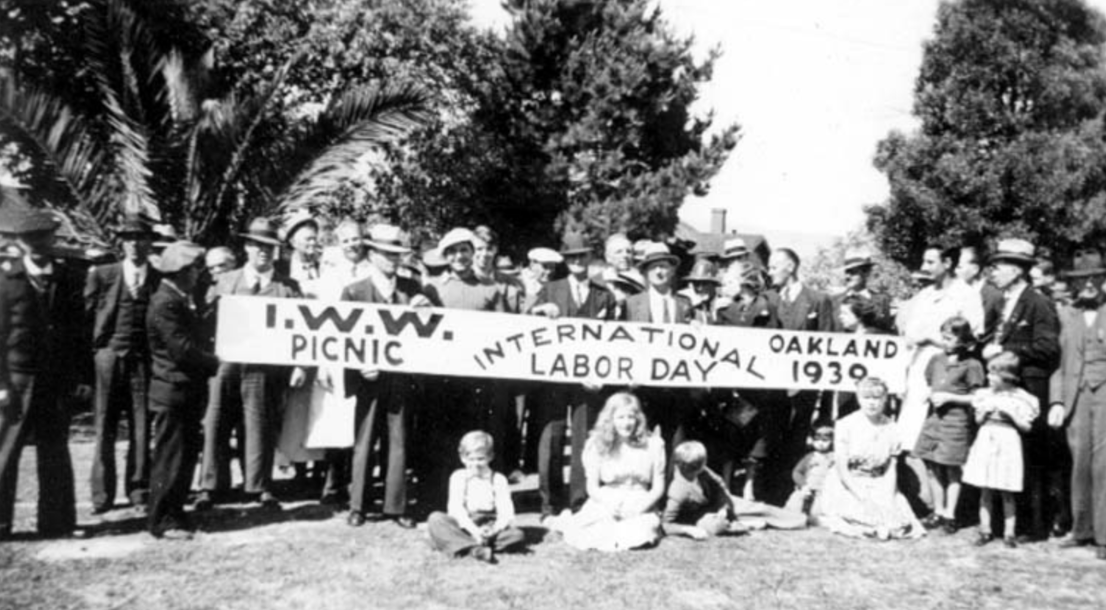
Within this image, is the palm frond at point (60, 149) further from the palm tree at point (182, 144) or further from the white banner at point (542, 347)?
the white banner at point (542, 347)

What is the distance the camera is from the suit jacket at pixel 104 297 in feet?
25.2

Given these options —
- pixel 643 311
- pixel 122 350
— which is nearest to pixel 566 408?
pixel 643 311

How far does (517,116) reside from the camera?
84.2 ft

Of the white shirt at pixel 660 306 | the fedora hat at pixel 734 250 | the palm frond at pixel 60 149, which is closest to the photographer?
the white shirt at pixel 660 306

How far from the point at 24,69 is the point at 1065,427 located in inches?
560

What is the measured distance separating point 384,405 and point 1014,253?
5.07 metres

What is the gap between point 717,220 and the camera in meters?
65.8

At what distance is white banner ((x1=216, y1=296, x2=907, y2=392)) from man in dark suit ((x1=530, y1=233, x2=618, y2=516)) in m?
0.18

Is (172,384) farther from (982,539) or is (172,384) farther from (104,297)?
(982,539)

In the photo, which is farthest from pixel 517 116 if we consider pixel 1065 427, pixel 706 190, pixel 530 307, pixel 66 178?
pixel 1065 427

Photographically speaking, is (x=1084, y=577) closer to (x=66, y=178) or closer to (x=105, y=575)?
(x=105, y=575)

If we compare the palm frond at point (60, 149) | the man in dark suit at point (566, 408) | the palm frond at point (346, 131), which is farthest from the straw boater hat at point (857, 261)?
the palm frond at point (60, 149)

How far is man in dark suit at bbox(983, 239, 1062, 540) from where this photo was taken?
7.57 metres

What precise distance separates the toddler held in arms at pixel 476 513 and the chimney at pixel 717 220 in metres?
59.9
